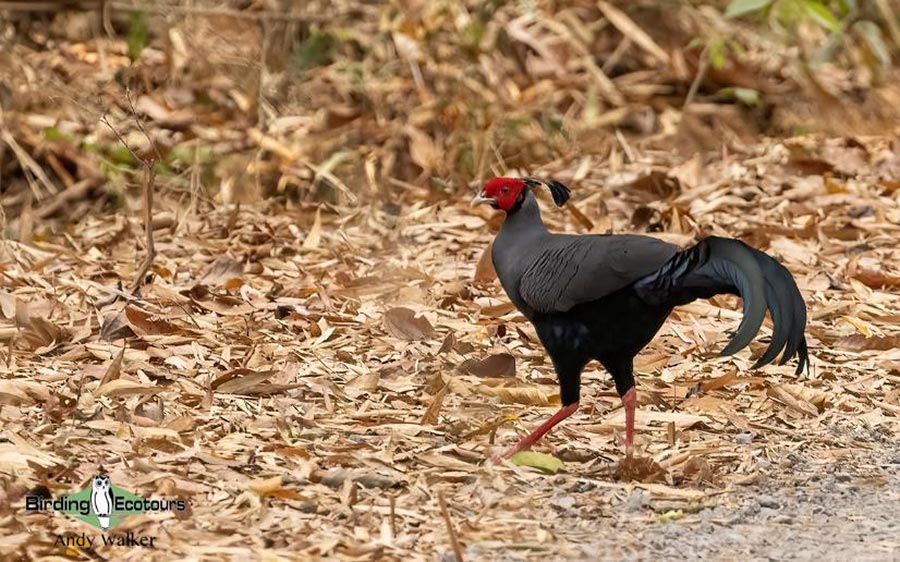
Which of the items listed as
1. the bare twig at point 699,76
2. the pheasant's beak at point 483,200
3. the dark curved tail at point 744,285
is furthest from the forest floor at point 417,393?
the bare twig at point 699,76

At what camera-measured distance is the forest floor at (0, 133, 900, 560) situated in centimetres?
375

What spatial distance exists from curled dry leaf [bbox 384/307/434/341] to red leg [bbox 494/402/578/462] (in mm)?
1094

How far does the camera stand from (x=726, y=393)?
5.11 meters

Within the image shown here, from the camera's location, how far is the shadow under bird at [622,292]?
4027 millimetres

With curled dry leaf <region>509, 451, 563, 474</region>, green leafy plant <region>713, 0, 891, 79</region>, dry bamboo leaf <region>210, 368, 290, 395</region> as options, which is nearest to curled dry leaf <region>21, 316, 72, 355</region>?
dry bamboo leaf <region>210, 368, 290, 395</region>

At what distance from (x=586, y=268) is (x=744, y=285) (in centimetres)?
53

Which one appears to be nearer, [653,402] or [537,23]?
[653,402]

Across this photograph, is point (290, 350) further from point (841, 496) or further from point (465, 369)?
point (841, 496)

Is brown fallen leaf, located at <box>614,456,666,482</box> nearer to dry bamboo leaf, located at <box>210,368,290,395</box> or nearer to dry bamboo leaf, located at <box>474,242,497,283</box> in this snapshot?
dry bamboo leaf, located at <box>210,368,290,395</box>

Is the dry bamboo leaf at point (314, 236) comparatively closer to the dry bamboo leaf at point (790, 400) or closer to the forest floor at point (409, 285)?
the forest floor at point (409, 285)

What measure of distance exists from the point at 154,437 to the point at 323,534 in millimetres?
852

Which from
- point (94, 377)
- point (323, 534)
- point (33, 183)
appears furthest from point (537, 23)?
point (323, 534)

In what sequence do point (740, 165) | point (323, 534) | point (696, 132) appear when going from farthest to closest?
point (696, 132)
point (740, 165)
point (323, 534)

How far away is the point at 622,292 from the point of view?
4.28 m
